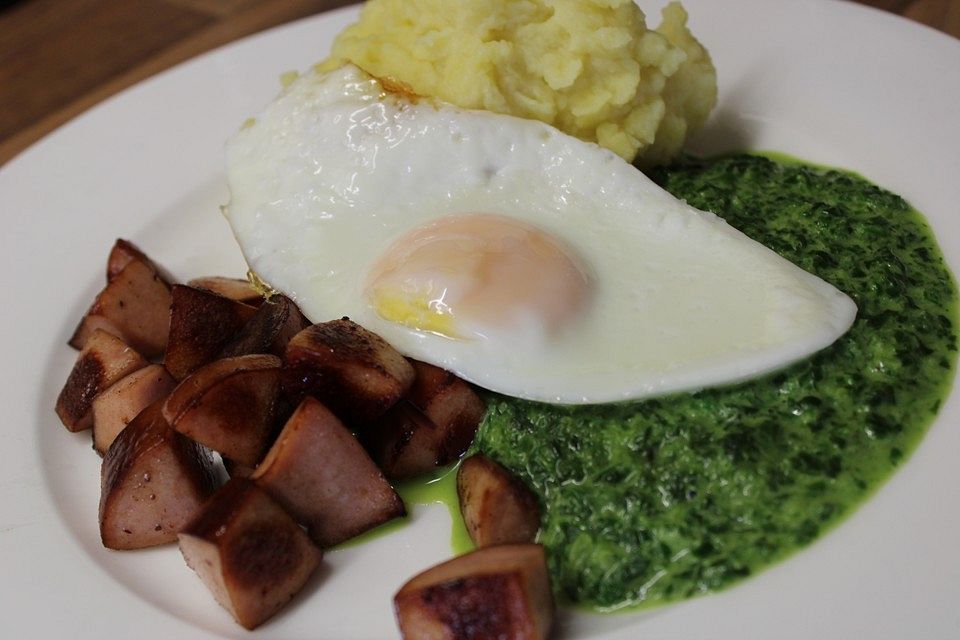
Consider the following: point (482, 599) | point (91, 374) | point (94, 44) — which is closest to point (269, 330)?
point (91, 374)

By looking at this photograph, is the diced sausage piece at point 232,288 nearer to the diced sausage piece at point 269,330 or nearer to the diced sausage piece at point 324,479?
the diced sausage piece at point 269,330

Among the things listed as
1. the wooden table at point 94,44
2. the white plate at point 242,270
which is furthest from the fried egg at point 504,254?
the wooden table at point 94,44

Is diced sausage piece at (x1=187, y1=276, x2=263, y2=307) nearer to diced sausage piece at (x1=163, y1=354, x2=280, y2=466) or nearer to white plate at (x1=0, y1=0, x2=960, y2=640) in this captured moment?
white plate at (x1=0, y1=0, x2=960, y2=640)

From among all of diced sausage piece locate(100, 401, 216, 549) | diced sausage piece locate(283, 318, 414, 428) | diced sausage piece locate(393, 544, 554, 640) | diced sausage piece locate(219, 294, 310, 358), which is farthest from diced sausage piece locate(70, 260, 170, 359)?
diced sausage piece locate(393, 544, 554, 640)

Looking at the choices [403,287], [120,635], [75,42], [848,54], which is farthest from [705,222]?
[75,42]

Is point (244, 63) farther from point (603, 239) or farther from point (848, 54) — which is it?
point (848, 54)

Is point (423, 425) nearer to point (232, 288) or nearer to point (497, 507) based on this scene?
point (497, 507)
